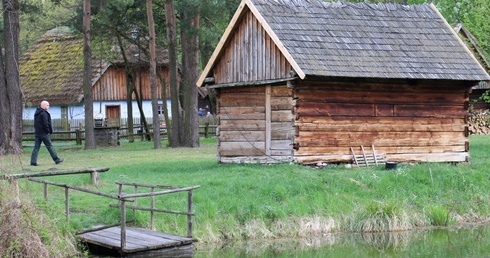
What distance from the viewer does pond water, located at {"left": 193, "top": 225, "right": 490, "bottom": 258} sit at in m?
16.9

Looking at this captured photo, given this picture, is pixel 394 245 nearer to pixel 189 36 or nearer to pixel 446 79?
pixel 446 79

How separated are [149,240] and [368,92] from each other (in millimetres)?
11414

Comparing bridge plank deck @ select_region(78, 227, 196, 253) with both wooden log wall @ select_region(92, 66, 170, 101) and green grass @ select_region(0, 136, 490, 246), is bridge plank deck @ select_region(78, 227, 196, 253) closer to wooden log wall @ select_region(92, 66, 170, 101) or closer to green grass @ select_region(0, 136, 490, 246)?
green grass @ select_region(0, 136, 490, 246)

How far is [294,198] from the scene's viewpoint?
19750mm

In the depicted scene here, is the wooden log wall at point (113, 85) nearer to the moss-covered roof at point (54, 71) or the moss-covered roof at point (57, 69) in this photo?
the moss-covered roof at point (57, 69)

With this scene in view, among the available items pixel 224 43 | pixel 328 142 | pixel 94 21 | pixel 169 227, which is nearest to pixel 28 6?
pixel 94 21

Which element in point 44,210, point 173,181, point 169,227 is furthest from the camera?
point 173,181

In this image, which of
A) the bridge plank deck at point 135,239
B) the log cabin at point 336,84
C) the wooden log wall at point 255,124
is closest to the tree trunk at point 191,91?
the log cabin at point 336,84

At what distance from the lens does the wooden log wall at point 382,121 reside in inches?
945

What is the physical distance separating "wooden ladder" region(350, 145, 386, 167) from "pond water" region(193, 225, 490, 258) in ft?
16.5

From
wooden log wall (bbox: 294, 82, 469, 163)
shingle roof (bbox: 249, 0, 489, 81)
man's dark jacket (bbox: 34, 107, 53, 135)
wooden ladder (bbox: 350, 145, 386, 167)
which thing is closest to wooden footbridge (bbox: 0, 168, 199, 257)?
shingle roof (bbox: 249, 0, 489, 81)

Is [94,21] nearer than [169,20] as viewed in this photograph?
No

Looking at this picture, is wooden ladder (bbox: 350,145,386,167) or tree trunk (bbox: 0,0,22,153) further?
tree trunk (bbox: 0,0,22,153)

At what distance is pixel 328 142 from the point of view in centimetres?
2420
